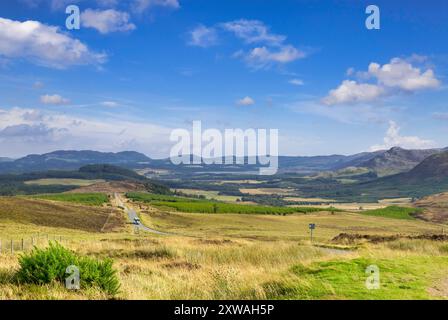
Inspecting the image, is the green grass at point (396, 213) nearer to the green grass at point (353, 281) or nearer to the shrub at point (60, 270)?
the green grass at point (353, 281)

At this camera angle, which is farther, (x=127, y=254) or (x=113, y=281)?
(x=127, y=254)

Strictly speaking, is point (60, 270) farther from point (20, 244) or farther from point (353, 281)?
point (20, 244)

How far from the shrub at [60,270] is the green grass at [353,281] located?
5.55 m

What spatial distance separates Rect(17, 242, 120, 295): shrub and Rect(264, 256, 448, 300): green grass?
555 cm

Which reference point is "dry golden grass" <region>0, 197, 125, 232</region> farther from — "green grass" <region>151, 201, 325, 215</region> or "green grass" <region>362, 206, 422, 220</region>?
"green grass" <region>362, 206, 422, 220</region>

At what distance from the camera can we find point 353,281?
1526 centimetres

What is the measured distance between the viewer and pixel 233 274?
1705 cm

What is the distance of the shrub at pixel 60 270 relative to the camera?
1538 centimetres

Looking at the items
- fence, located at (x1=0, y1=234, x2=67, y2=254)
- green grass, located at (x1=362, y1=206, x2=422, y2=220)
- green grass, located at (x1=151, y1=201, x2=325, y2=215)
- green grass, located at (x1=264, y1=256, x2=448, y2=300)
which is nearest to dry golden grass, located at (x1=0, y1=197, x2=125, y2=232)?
green grass, located at (x1=151, y1=201, x2=325, y2=215)

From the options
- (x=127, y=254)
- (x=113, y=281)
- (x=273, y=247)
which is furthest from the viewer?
(x=127, y=254)
